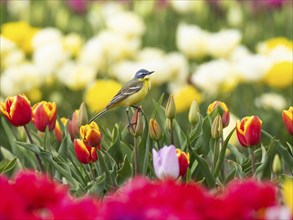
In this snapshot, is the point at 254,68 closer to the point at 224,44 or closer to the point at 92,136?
the point at 224,44

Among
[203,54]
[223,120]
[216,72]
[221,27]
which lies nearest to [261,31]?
[221,27]

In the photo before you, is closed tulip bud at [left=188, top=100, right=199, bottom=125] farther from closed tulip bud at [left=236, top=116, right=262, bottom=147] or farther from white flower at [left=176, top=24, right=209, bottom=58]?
white flower at [left=176, top=24, right=209, bottom=58]

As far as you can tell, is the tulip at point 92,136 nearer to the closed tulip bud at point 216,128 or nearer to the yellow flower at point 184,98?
the closed tulip bud at point 216,128

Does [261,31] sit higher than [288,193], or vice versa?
[288,193]

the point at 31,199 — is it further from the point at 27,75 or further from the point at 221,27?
the point at 221,27

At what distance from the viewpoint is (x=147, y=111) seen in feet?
17.8

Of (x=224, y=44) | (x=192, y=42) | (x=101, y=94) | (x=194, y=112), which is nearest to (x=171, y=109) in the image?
(x=194, y=112)

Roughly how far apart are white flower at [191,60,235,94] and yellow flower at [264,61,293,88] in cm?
25

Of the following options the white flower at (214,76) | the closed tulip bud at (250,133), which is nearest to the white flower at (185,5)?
the white flower at (214,76)

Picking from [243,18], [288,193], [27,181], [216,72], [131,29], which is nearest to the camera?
[288,193]

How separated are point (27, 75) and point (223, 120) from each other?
307 centimetres

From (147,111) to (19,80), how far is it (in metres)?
0.88

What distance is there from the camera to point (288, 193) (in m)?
1.51

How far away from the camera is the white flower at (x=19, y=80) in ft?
18.6
